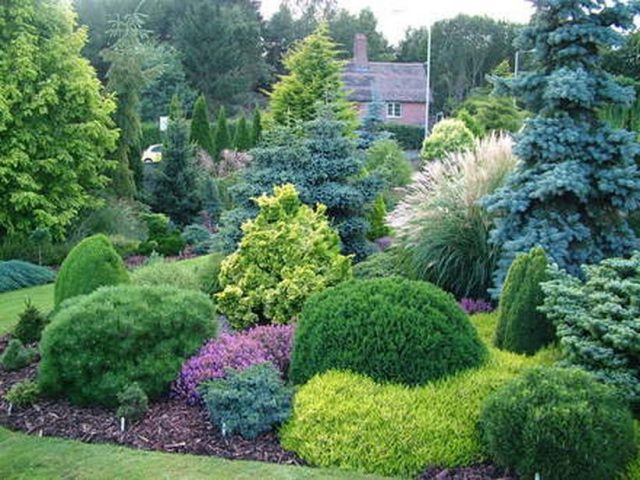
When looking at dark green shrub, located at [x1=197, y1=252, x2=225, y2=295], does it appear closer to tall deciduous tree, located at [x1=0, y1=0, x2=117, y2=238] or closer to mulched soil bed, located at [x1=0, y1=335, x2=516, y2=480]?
mulched soil bed, located at [x1=0, y1=335, x2=516, y2=480]

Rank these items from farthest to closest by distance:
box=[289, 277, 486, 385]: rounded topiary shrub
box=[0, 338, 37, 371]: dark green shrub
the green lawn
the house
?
1. the house
2. box=[0, 338, 37, 371]: dark green shrub
3. box=[289, 277, 486, 385]: rounded topiary shrub
4. the green lawn

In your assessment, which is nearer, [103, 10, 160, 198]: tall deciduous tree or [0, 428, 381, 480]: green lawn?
[0, 428, 381, 480]: green lawn

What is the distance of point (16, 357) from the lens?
6.18m

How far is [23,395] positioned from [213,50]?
131 ft

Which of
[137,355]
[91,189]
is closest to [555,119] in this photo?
[137,355]

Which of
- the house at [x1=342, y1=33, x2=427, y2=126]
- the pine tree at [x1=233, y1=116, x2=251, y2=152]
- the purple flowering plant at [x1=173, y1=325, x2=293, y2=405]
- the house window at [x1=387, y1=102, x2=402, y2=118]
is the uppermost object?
the house at [x1=342, y1=33, x2=427, y2=126]

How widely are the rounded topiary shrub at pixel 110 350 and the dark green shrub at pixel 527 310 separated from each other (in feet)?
9.19

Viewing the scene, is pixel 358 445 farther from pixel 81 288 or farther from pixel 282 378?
pixel 81 288

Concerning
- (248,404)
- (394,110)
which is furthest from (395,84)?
(248,404)

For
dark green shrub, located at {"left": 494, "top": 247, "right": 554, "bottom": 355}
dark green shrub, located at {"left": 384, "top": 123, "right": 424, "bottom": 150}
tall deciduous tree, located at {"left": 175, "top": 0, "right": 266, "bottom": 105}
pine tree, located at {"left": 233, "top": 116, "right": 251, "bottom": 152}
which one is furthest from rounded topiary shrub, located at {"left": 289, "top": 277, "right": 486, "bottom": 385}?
tall deciduous tree, located at {"left": 175, "top": 0, "right": 266, "bottom": 105}

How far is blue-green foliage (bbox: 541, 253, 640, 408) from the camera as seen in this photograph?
14.9ft

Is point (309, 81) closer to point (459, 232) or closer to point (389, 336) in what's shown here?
point (459, 232)

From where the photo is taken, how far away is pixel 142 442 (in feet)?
15.4

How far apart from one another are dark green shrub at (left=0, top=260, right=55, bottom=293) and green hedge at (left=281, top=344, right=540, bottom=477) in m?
8.22
